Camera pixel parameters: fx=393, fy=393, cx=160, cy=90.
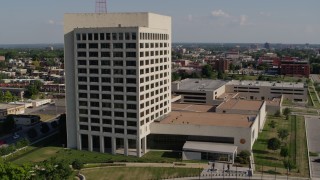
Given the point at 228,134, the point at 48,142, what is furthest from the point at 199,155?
the point at 48,142

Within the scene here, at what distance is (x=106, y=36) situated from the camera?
83.6 meters

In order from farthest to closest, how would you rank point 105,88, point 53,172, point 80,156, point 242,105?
point 242,105 → point 105,88 → point 80,156 → point 53,172

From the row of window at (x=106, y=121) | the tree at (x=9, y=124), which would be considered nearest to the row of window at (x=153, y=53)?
the row of window at (x=106, y=121)

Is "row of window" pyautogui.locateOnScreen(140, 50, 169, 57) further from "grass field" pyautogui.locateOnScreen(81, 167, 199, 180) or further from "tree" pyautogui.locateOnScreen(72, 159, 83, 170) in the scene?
"tree" pyautogui.locateOnScreen(72, 159, 83, 170)

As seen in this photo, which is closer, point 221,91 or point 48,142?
point 48,142

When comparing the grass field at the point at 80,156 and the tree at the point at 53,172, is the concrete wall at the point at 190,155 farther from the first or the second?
the tree at the point at 53,172

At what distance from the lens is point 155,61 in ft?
298

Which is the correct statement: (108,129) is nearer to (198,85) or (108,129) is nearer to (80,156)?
(80,156)

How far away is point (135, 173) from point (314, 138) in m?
54.0

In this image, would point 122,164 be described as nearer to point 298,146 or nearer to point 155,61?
point 155,61

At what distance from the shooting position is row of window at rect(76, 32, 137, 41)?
3231 inches

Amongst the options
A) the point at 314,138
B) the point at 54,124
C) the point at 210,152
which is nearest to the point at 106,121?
the point at 210,152

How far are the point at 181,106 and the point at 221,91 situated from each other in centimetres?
4229

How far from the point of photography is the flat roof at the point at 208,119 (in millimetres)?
91062
